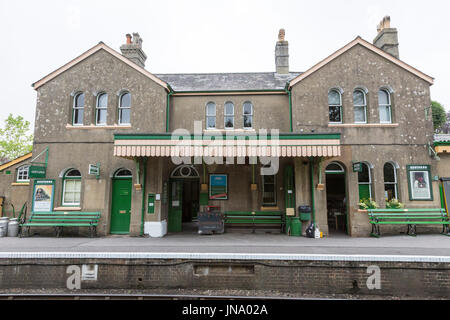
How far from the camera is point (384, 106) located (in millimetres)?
10758

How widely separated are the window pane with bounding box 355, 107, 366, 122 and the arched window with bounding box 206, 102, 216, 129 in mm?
6256

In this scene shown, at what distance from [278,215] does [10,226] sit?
10945mm

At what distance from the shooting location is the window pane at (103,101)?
11117 mm

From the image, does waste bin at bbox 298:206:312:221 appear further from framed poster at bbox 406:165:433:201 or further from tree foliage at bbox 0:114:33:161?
tree foliage at bbox 0:114:33:161

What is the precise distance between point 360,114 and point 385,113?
1.07 m

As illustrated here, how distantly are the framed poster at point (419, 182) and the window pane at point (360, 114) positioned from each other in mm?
2659

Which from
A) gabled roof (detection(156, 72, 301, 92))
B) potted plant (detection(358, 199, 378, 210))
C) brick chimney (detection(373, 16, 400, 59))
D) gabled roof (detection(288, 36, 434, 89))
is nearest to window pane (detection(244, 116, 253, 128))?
gabled roof (detection(156, 72, 301, 92))

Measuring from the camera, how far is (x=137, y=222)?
32.8ft

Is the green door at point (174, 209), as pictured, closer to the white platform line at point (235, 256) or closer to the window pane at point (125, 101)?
the window pane at point (125, 101)

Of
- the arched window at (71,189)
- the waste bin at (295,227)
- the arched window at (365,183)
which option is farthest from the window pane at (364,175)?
the arched window at (71,189)

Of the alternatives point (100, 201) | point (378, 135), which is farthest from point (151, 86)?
point (378, 135)

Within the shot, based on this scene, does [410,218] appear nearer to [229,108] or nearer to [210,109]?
[229,108]

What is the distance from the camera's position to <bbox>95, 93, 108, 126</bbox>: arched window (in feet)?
36.4

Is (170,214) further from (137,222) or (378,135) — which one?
(378,135)
